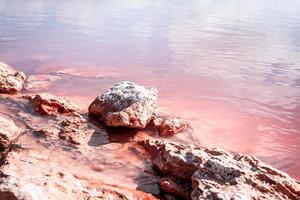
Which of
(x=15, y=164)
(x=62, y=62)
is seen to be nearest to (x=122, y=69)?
(x=62, y=62)

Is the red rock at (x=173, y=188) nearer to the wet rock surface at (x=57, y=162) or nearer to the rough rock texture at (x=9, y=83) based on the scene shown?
the wet rock surface at (x=57, y=162)

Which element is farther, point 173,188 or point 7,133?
point 7,133

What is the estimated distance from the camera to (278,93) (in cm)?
761

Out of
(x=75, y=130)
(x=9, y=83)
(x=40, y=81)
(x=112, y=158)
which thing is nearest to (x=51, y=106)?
(x=75, y=130)

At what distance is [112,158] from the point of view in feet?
14.6

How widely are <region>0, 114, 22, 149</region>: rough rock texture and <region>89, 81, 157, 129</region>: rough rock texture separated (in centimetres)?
130

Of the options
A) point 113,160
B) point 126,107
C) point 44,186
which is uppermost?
point 44,186

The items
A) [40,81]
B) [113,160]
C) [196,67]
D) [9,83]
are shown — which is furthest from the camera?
[196,67]

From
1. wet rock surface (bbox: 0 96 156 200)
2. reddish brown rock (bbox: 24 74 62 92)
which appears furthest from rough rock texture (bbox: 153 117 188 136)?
reddish brown rock (bbox: 24 74 62 92)

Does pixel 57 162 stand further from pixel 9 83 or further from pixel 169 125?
pixel 9 83

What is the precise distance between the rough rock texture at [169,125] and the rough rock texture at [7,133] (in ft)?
6.90

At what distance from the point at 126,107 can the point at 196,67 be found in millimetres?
4722

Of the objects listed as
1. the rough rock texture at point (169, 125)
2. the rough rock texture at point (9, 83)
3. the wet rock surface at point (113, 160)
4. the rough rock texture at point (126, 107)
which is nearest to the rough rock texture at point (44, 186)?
the wet rock surface at point (113, 160)

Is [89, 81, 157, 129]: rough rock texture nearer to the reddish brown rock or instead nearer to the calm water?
the calm water
